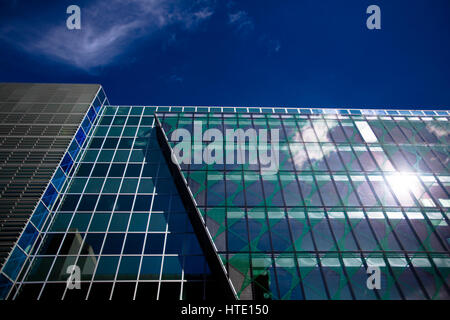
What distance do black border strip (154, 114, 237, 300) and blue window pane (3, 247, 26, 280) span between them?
10.8 meters

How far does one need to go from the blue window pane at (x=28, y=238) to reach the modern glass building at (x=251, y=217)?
72 mm

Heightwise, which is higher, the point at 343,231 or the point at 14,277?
the point at 343,231

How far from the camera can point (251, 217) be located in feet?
55.7

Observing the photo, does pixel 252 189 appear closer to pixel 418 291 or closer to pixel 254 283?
pixel 254 283

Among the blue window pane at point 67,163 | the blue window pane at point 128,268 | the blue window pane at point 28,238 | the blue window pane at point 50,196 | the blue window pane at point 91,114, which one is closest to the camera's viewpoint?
the blue window pane at point 128,268

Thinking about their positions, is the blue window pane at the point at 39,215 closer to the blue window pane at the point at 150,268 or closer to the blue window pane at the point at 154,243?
the blue window pane at the point at 154,243

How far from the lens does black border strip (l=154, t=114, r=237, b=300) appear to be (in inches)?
578

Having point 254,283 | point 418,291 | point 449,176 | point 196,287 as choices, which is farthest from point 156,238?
point 449,176

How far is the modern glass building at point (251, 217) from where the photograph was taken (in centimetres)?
1480

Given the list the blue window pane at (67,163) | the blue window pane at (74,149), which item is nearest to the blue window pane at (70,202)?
the blue window pane at (67,163)

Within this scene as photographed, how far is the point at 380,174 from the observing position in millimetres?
20031

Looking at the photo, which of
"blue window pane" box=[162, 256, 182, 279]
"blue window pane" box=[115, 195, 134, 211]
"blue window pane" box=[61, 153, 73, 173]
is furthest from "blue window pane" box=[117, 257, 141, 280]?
"blue window pane" box=[61, 153, 73, 173]

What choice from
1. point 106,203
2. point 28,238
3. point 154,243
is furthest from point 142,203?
point 28,238
